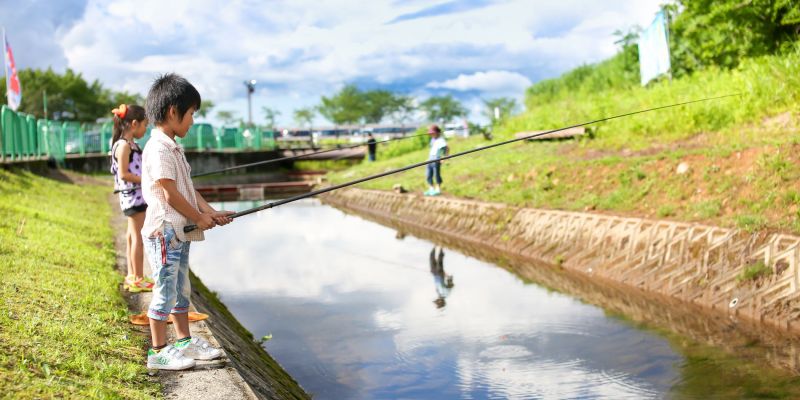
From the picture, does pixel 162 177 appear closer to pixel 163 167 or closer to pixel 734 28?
pixel 163 167

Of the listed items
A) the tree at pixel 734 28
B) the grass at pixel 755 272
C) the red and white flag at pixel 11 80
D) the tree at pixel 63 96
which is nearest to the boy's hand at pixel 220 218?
the grass at pixel 755 272

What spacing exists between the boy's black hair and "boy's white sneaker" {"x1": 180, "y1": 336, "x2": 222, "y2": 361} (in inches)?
51.4

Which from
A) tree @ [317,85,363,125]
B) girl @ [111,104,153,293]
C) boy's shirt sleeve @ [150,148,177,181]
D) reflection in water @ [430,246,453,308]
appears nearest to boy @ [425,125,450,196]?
reflection in water @ [430,246,453,308]

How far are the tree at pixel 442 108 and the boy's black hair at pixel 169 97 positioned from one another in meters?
80.6

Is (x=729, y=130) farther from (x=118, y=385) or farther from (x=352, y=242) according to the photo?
(x=118, y=385)

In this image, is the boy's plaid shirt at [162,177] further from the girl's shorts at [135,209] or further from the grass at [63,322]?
the girl's shorts at [135,209]

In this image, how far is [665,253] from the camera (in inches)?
343

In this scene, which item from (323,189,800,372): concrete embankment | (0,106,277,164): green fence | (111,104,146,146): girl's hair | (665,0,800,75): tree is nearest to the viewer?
(111,104,146,146): girl's hair

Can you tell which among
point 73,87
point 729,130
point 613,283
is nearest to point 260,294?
point 613,283

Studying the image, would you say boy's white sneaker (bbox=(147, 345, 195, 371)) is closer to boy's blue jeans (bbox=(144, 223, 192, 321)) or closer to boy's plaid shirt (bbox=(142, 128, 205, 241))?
boy's blue jeans (bbox=(144, 223, 192, 321))

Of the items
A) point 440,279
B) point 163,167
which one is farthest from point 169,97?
point 440,279

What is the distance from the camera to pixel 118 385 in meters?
3.82

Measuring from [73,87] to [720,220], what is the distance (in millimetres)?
65693

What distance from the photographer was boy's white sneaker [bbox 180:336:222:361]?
179 inches
